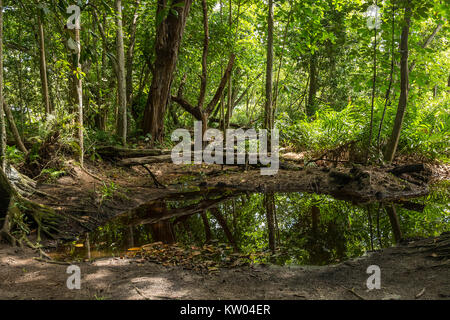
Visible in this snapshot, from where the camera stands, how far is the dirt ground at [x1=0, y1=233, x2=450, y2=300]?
2.40m

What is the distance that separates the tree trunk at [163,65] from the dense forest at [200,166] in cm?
4

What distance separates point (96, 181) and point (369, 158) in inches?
256

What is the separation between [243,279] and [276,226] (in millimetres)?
1975

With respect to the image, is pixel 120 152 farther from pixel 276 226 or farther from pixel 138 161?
pixel 276 226

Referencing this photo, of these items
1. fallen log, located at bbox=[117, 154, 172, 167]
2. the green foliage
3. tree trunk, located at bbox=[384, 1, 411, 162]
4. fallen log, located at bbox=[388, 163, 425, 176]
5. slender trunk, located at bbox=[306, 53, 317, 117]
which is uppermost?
slender trunk, located at bbox=[306, 53, 317, 117]

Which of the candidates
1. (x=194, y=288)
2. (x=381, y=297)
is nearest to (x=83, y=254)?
(x=194, y=288)

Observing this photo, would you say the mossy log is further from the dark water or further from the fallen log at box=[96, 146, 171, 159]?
the fallen log at box=[96, 146, 171, 159]

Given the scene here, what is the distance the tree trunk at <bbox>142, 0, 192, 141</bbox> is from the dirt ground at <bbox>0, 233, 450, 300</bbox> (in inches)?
259

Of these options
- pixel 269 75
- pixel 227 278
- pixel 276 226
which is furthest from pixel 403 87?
pixel 227 278

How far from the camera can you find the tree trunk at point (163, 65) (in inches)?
342

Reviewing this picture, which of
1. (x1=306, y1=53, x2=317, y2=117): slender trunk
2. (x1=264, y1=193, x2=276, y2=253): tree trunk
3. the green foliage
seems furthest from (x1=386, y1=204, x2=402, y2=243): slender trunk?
(x1=306, y1=53, x2=317, y2=117): slender trunk

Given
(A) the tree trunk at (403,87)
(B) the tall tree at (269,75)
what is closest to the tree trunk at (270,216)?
(B) the tall tree at (269,75)

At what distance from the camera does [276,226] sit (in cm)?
468
